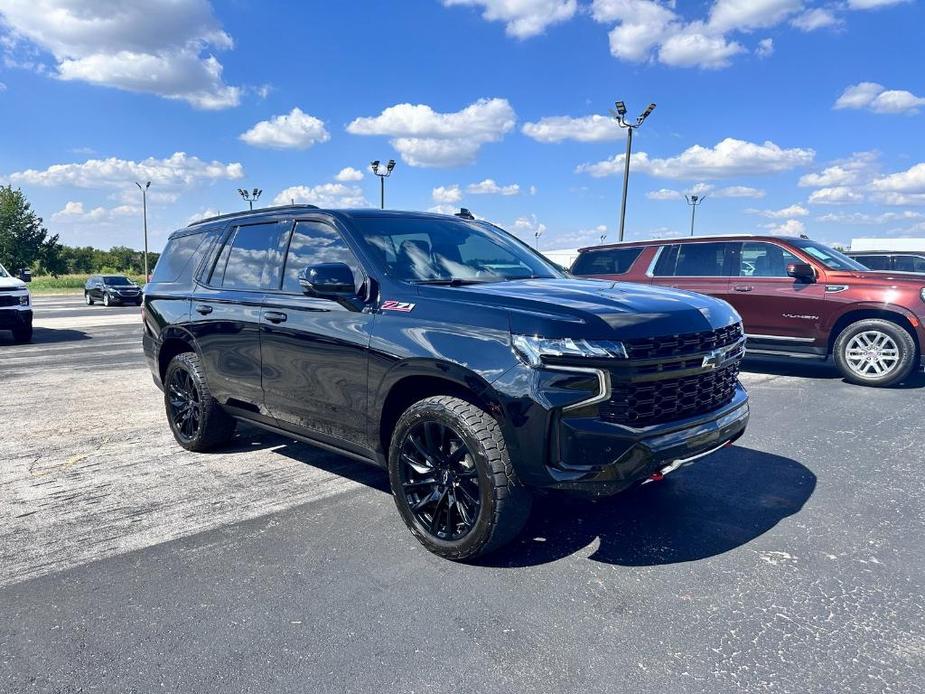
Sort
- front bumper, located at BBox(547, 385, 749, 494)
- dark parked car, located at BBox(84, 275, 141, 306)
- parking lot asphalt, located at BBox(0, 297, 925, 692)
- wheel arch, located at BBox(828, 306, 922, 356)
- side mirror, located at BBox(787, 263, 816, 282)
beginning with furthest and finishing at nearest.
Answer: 1. dark parked car, located at BBox(84, 275, 141, 306)
2. side mirror, located at BBox(787, 263, 816, 282)
3. wheel arch, located at BBox(828, 306, 922, 356)
4. front bumper, located at BBox(547, 385, 749, 494)
5. parking lot asphalt, located at BBox(0, 297, 925, 692)

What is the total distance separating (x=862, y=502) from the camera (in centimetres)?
402

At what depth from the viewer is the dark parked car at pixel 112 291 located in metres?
30.0

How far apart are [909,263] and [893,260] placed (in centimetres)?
28

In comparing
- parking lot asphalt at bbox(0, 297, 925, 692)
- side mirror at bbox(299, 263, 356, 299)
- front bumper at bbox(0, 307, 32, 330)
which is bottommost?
parking lot asphalt at bbox(0, 297, 925, 692)

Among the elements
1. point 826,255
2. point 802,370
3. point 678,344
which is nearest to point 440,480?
point 678,344

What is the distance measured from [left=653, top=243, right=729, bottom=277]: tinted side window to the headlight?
6.91 metres

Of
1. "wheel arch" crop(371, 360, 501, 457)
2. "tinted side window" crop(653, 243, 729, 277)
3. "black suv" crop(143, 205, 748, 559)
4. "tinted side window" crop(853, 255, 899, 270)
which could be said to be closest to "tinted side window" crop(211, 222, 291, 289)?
"black suv" crop(143, 205, 748, 559)

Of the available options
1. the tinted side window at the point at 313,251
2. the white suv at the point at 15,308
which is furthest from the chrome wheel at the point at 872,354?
the white suv at the point at 15,308

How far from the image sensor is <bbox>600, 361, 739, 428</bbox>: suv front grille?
289cm

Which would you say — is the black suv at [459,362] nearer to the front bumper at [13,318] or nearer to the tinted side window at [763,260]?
the tinted side window at [763,260]

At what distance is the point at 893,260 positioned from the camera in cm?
1312

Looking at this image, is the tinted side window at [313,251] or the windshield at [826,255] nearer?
the tinted side window at [313,251]

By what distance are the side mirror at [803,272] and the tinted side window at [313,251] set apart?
6707 millimetres

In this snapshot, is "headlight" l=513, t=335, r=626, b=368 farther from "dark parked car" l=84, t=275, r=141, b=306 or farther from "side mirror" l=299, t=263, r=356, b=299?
"dark parked car" l=84, t=275, r=141, b=306
